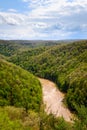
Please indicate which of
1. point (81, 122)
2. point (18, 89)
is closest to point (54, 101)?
point (18, 89)

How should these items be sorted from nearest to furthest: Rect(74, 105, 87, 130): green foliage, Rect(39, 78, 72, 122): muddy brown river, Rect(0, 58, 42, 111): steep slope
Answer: Rect(74, 105, 87, 130): green foliage, Rect(39, 78, 72, 122): muddy brown river, Rect(0, 58, 42, 111): steep slope

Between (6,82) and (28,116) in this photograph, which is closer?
(28,116)

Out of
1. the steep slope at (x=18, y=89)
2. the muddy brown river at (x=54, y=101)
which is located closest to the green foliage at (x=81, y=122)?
the muddy brown river at (x=54, y=101)

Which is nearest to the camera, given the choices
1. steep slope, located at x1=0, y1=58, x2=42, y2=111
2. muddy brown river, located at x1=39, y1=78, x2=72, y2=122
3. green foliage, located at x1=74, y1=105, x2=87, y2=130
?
green foliage, located at x1=74, y1=105, x2=87, y2=130

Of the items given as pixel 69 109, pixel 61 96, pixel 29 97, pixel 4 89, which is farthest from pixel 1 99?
pixel 61 96

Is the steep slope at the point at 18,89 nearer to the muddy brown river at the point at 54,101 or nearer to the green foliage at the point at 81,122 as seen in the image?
the muddy brown river at the point at 54,101

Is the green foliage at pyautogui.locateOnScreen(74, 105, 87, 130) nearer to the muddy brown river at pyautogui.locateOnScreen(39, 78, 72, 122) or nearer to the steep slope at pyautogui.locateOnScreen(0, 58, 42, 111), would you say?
the muddy brown river at pyautogui.locateOnScreen(39, 78, 72, 122)

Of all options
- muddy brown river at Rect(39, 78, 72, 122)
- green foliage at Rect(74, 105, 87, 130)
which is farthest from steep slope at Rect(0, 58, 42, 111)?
green foliage at Rect(74, 105, 87, 130)

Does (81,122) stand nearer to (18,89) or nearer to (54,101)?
(18,89)

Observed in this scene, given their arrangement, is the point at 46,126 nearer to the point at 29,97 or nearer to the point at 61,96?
the point at 29,97
